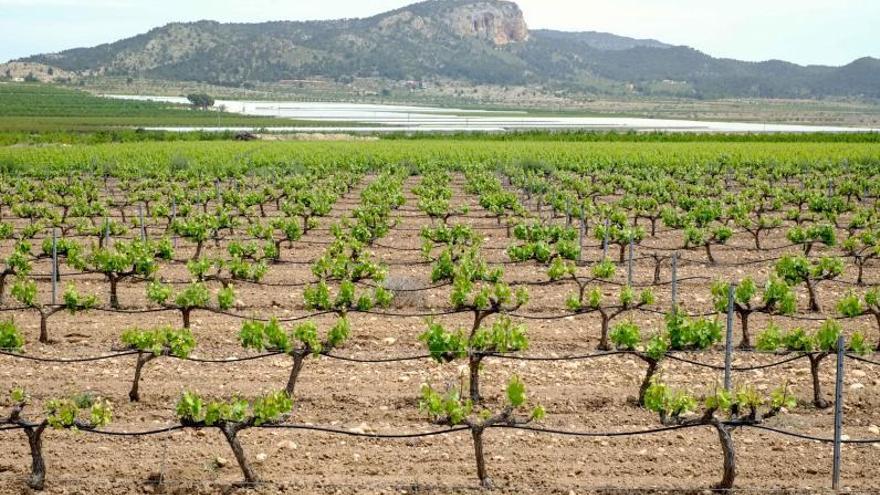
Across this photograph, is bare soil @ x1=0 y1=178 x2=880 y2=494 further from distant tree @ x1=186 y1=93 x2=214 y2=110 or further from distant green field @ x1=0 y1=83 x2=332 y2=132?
distant tree @ x1=186 y1=93 x2=214 y2=110

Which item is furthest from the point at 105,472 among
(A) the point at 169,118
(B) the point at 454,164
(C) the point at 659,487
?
(A) the point at 169,118

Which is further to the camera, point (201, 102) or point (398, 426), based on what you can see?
point (201, 102)

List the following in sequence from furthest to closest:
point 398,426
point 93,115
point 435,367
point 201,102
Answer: point 201,102 → point 93,115 → point 435,367 → point 398,426

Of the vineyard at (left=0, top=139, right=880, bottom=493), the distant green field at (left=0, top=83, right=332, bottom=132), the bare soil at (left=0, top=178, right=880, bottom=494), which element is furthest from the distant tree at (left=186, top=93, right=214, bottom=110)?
the bare soil at (left=0, top=178, right=880, bottom=494)

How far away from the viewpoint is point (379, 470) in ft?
29.9

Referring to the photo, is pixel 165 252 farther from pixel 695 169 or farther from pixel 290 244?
pixel 695 169

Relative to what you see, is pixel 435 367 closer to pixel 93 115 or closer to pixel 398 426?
pixel 398 426

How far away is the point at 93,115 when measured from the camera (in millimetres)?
106312

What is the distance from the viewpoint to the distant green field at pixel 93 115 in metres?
88.8

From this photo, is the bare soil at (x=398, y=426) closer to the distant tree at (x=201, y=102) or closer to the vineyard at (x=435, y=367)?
the vineyard at (x=435, y=367)

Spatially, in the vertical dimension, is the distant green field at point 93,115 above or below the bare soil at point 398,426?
above

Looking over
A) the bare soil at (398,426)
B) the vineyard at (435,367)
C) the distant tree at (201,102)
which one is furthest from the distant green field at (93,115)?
the bare soil at (398,426)

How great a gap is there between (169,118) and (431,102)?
263 ft

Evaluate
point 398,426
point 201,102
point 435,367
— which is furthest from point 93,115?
point 398,426
